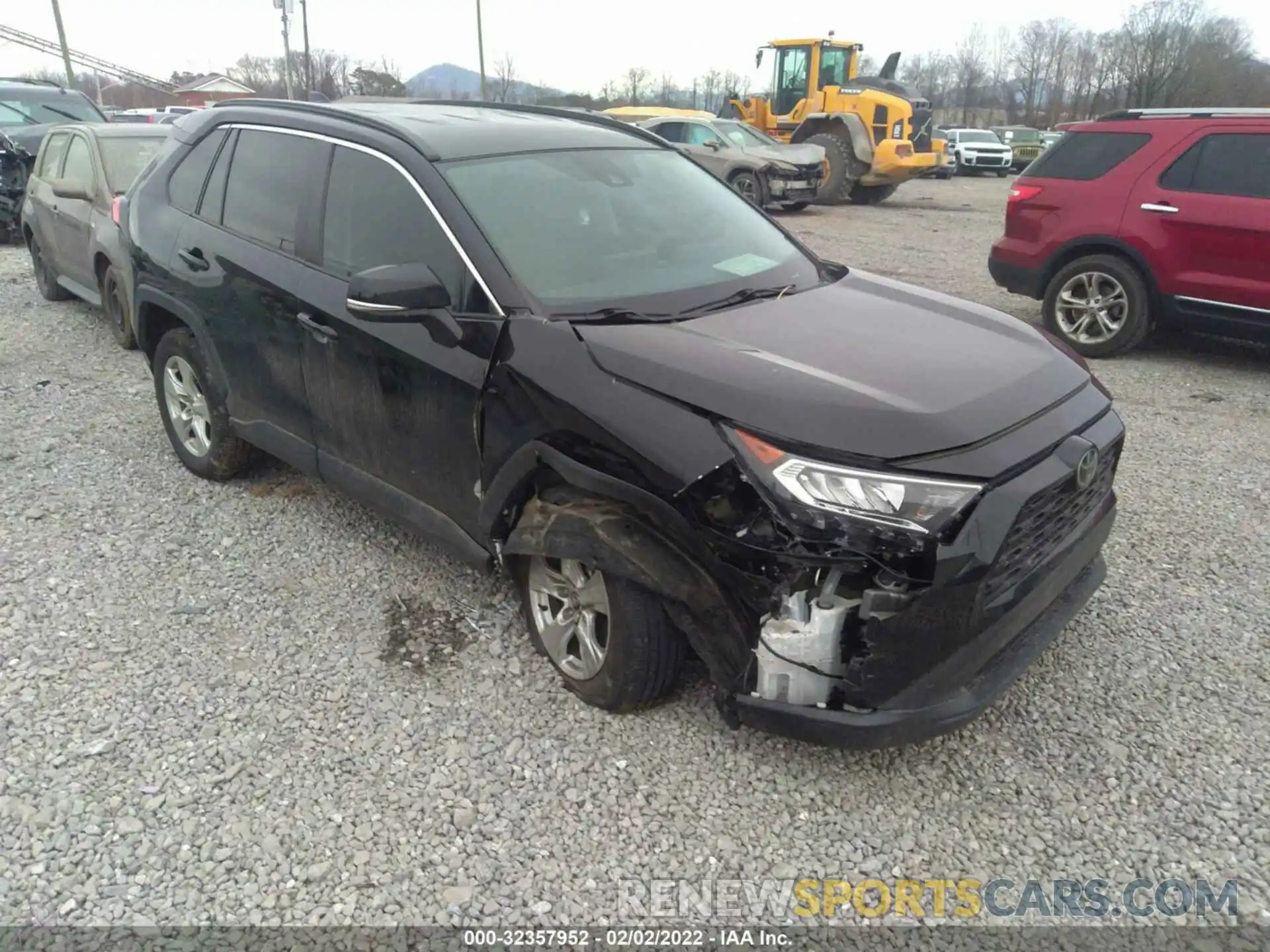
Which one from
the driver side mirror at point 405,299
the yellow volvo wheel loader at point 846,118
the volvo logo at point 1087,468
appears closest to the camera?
the volvo logo at point 1087,468

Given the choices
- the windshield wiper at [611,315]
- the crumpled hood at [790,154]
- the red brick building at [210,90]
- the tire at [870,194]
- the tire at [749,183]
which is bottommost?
the tire at [870,194]

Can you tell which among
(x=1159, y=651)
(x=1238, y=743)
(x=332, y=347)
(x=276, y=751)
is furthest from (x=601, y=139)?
(x=1238, y=743)

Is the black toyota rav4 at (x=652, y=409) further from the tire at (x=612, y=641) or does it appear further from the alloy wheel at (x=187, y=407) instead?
the alloy wheel at (x=187, y=407)

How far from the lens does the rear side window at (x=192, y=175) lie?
445 cm

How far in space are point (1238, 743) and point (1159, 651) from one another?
1.69 feet

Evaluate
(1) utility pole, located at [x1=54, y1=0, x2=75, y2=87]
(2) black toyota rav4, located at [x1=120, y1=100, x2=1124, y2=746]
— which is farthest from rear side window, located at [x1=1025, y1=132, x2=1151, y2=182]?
(1) utility pole, located at [x1=54, y1=0, x2=75, y2=87]

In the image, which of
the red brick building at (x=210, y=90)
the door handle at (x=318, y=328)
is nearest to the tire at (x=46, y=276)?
the door handle at (x=318, y=328)

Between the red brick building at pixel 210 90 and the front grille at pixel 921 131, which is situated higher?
the red brick building at pixel 210 90

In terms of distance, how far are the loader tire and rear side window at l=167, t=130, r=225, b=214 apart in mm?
16158

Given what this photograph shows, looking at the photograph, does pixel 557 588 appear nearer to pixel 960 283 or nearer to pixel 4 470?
pixel 4 470

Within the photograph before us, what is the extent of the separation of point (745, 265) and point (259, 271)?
202 centimetres

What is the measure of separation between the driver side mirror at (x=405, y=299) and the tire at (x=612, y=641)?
836mm

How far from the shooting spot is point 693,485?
98.4 inches

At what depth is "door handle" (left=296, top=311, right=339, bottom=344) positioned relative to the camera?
3555 mm
